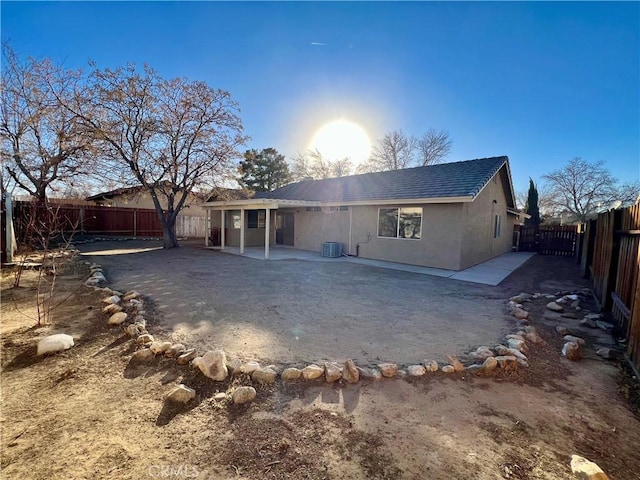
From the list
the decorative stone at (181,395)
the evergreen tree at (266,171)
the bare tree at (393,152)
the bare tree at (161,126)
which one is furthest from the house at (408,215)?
the bare tree at (393,152)

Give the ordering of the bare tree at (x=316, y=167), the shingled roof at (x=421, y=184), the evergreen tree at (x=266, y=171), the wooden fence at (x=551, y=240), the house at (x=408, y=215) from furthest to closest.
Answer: the bare tree at (x=316, y=167) < the evergreen tree at (x=266, y=171) < the wooden fence at (x=551, y=240) < the shingled roof at (x=421, y=184) < the house at (x=408, y=215)

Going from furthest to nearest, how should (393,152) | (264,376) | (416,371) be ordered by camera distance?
(393,152) → (416,371) → (264,376)

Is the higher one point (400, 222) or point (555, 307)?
point (400, 222)

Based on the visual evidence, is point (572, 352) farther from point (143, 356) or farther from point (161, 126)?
point (161, 126)

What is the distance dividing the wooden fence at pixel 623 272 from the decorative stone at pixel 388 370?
8.37ft

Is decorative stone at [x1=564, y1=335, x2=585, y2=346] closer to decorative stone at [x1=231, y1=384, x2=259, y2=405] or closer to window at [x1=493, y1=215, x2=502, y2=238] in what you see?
decorative stone at [x1=231, y1=384, x2=259, y2=405]

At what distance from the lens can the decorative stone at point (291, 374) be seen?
285cm

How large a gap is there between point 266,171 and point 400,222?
19.8 metres

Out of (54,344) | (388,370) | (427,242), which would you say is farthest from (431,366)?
(427,242)

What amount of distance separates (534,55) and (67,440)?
39.1 ft

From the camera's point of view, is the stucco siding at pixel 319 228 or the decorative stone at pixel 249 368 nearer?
the decorative stone at pixel 249 368

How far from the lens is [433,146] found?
2716cm

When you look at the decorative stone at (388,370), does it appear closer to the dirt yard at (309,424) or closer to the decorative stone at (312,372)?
the dirt yard at (309,424)

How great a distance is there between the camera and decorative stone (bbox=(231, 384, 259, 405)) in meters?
2.48
